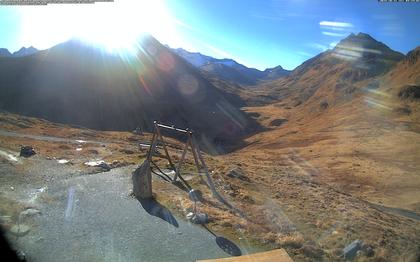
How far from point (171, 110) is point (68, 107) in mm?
36956

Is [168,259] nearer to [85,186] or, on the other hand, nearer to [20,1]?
[85,186]

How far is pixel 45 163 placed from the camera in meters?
23.7

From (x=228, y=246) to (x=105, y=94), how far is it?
118 m

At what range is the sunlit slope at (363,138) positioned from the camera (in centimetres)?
5016

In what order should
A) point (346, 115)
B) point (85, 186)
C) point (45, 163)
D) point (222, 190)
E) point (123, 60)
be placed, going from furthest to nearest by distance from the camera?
point (123, 60) < point (346, 115) < point (45, 163) < point (222, 190) < point (85, 186)

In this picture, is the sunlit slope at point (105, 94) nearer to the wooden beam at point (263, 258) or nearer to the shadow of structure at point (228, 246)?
the shadow of structure at point (228, 246)

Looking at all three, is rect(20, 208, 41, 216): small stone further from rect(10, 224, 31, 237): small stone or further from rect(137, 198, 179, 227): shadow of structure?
rect(137, 198, 179, 227): shadow of structure

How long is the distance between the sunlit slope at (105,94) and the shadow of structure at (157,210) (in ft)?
296

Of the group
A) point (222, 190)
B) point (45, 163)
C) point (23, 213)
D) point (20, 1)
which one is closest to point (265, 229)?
point (222, 190)

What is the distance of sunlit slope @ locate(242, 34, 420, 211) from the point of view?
50.2 meters

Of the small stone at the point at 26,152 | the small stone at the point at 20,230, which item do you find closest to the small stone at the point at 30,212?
the small stone at the point at 20,230

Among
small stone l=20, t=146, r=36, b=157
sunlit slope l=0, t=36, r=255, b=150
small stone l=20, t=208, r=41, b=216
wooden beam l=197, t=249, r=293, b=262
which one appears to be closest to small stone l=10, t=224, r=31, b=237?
small stone l=20, t=208, r=41, b=216

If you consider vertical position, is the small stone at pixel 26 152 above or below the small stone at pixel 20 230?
below

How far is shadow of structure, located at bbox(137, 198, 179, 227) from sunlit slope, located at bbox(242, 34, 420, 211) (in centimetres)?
3300
